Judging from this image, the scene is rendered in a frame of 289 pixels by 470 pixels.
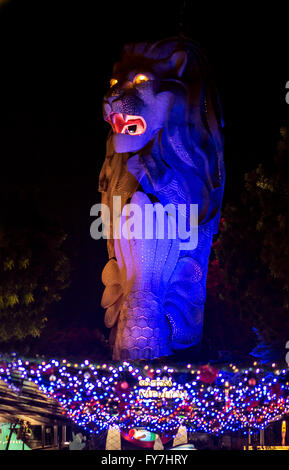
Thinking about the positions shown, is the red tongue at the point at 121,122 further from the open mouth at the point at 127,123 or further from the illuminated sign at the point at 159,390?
the illuminated sign at the point at 159,390

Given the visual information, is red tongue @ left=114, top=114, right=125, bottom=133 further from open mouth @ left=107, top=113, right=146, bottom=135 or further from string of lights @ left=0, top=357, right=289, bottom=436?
string of lights @ left=0, top=357, right=289, bottom=436

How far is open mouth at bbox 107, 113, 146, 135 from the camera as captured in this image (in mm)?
13508

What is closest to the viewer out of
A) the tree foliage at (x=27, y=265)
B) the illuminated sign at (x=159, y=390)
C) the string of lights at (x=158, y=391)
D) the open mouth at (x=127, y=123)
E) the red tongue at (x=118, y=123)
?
the string of lights at (x=158, y=391)

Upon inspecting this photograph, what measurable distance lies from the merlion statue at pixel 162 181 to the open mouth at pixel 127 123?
2 cm

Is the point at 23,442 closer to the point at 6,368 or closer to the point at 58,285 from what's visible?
the point at 6,368

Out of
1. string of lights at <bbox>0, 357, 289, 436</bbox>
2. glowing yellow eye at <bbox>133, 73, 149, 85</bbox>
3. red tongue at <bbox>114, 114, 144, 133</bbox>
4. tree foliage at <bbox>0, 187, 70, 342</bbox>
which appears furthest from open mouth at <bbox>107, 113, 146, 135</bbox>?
tree foliage at <bbox>0, 187, 70, 342</bbox>

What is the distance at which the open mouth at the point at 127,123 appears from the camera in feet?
44.3

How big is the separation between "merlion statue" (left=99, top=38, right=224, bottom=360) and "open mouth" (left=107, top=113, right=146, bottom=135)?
21 mm

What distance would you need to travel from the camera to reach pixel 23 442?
44.6ft

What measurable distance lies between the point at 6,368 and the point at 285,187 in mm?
9805

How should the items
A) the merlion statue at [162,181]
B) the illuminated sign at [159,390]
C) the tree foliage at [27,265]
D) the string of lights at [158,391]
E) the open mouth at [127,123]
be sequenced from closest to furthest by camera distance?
the string of lights at [158,391]
the illuminated sign at [159,390]
the merlion statue at [162,181]
the open mouth at [127,123]
the tree foliage at [27,265]

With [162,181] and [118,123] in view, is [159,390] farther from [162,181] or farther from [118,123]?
[118,123]

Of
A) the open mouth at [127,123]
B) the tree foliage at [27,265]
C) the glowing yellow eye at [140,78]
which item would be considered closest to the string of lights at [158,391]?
the open mouth at [127,123]

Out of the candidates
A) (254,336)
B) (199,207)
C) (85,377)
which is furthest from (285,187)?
(85,377)
